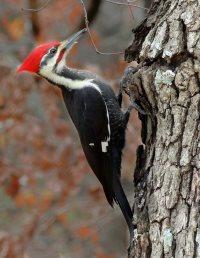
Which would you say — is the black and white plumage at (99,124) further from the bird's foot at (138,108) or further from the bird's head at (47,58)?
the bird's foot at (138,108)

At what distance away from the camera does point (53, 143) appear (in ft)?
23.6

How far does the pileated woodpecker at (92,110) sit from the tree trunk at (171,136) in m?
0.65

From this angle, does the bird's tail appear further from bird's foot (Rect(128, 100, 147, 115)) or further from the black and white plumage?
bird's foot (Rect(128, 100, 147, 115))

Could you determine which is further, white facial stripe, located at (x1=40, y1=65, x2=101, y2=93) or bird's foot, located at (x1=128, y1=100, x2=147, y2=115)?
white facial stripe, located at (x1=40, y1=65, x2=101, y2=93)

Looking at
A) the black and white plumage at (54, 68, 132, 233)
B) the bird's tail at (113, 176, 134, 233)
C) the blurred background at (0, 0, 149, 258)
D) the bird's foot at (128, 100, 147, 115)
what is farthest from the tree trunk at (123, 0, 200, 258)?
the blurred background at (0, 0, 149, 258)

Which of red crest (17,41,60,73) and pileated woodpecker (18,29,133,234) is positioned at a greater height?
red crest (17,41,60,73)

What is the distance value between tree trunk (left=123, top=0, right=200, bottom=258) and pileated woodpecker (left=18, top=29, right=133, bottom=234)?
65 cm

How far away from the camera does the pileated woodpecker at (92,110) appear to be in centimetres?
364

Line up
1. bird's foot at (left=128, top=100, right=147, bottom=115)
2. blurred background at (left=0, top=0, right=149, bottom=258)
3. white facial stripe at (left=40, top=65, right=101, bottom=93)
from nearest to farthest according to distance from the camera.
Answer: bird's foot at (left=128, top=100, right=147, bottom=115)
white facial stripe at (left=40, top=65, right=101, bottom=93)
blurred background at (left=0, top=0, right=149, bottom=258)

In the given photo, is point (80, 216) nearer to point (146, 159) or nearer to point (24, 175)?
point (24, 175)

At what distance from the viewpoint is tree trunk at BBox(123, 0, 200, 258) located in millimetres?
2713

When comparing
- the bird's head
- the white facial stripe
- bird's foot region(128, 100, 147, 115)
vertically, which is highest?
the bird's head

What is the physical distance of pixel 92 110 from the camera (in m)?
3.71

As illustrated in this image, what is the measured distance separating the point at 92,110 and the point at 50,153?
135 inches
